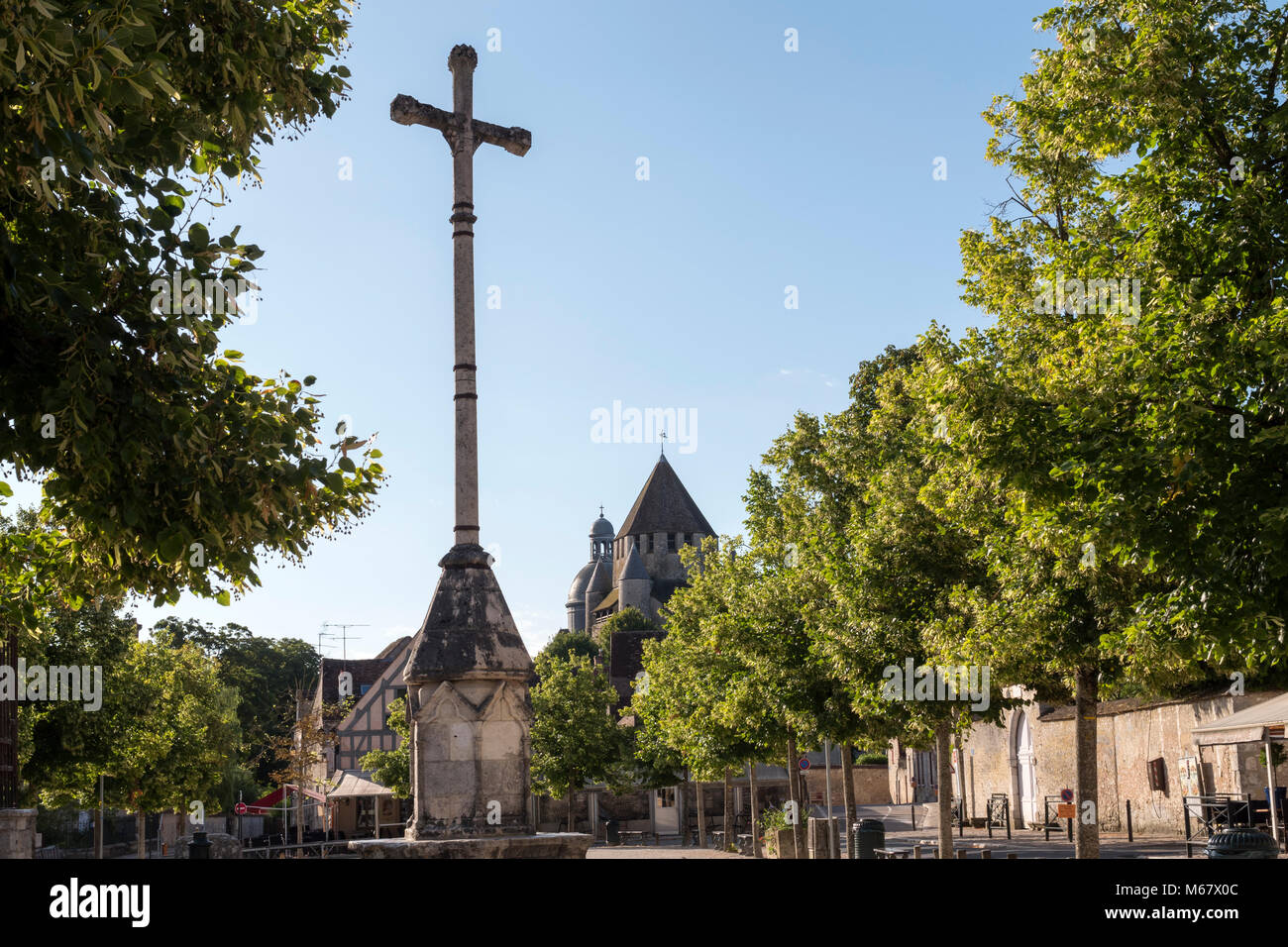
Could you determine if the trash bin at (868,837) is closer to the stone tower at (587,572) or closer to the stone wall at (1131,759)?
the stone wall at (1131,759)

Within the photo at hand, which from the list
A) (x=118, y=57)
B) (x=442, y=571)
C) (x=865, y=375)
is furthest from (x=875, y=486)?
(x=118, y=57)

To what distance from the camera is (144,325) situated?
652 cm

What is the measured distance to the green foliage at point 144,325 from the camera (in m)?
5.71

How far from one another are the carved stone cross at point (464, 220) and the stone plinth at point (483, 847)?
268 centimetres

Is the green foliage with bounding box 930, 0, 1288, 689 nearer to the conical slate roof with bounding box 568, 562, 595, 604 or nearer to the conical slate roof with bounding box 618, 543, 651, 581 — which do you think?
the conical slate roof with bounding box 618, 543, 651, 581

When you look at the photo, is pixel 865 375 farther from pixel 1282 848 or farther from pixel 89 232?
pixel 89 232

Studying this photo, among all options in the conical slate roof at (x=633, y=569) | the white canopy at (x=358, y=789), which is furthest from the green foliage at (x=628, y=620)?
the white canopy at (x=358, y=789)

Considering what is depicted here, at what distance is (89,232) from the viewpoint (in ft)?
21.5

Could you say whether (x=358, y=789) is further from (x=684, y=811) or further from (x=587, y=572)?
(x=587, y=572)

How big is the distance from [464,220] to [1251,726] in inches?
452

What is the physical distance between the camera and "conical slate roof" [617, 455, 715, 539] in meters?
116

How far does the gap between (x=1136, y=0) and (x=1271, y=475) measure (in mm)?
4824

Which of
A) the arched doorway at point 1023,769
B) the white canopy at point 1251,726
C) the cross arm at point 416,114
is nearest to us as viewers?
the cross arm at point 416,114

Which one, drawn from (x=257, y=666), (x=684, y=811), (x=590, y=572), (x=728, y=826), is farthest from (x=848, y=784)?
(x=590, y=572)
